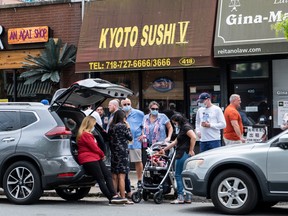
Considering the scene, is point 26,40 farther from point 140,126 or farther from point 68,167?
point 68,167

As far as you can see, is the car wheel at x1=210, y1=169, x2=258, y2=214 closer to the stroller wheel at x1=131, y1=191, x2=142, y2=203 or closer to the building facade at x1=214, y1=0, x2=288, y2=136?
the stroller wheel at x1=131, y1=191, x2=142, y2=203

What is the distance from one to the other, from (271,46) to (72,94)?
16.4ft

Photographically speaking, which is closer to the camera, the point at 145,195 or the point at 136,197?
the point at 136,197

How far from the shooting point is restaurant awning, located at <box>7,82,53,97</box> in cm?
1628

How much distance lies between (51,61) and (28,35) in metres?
1.30

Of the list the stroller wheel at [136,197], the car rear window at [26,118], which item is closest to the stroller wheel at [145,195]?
the stroller wheel at [136,197]

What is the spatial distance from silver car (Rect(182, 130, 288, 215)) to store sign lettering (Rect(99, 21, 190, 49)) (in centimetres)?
531

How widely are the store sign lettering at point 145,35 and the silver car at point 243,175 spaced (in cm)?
531

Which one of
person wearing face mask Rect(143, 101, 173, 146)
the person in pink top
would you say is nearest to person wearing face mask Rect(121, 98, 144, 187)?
person wearing face mask Rect(143, 101, 173, 146)

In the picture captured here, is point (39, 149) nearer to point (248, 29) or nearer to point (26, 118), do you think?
point (26, 118)

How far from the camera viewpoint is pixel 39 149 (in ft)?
32.6

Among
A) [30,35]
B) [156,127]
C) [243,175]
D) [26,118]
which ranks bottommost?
[243,175]

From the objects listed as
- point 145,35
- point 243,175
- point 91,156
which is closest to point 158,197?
point 91,156

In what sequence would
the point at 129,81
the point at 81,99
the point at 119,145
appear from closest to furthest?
the point at 119,145 < the point at 81,99 < the point at 129,81
